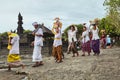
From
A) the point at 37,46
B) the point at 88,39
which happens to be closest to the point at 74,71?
the point at 37,46

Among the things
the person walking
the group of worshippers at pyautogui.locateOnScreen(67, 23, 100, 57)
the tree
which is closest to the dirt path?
the person walking

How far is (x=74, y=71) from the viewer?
1475cm

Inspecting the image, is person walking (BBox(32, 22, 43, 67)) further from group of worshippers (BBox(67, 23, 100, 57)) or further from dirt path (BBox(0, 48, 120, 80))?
group of worshippers (BBox(67, 23, 100, 57))

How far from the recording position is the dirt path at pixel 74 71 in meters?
14.1

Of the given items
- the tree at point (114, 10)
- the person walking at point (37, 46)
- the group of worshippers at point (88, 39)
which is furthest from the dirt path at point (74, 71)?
the tree at point (114, 10)

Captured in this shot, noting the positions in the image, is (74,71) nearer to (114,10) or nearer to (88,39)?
(88,39)

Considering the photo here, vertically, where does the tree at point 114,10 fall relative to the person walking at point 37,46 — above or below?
above

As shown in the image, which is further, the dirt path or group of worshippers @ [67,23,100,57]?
group of worshippers @ [67,23,100,57]

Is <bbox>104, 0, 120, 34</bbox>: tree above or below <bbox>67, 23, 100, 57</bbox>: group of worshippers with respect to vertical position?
above

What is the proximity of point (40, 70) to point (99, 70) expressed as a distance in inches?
97.4

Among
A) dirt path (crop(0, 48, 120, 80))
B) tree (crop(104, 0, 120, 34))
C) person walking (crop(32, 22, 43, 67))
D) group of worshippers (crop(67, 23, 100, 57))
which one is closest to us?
dirt path (crop(0, 48, 120, 80))

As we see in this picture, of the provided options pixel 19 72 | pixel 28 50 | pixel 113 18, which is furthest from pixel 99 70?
pixel 113 18

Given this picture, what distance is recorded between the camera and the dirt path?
46.2ft

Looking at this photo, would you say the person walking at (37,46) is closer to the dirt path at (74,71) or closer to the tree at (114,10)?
the dirt path at (74,71)
